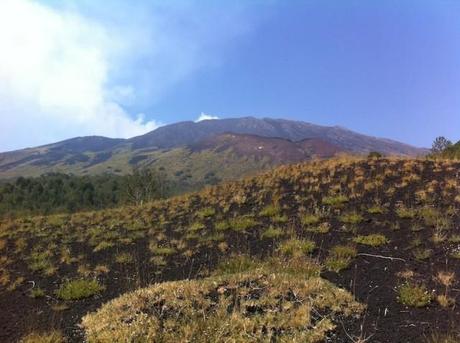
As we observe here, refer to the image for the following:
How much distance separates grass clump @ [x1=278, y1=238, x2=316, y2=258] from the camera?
11.6 m

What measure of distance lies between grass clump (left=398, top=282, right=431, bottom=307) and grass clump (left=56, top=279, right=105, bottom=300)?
22.6 feet

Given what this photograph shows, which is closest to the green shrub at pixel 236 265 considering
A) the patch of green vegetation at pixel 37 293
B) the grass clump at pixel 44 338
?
the patch of green vegetation at pixel 37 293

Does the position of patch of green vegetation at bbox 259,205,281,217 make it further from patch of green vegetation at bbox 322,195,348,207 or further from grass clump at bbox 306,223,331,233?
grass clump at bbox 306,223,331,233

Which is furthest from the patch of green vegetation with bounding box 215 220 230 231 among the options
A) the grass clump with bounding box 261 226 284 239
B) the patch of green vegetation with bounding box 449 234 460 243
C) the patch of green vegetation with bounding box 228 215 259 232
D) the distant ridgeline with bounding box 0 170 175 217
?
the distant ridgeline with bounding box 0 170 175 217

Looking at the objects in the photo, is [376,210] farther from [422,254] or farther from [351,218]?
[422,254]

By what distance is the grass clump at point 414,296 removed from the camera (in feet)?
26.2

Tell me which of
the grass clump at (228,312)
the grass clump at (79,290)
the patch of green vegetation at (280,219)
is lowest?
the grass clump at (79,290)

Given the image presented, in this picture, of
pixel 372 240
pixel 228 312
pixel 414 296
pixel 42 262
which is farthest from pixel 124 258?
pixel 414 296

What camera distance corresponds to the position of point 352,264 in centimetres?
1062

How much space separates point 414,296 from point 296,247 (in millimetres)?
4182

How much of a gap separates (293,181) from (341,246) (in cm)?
958

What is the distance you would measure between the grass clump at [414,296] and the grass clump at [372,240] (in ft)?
10.6

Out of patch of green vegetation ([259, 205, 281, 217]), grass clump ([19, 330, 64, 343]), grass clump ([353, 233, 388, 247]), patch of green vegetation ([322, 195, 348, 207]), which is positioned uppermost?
patch of green vegetation ([322, 195, 348, 207])

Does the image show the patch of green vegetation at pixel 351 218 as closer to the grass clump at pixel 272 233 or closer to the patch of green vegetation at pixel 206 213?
the grass clump at pixel 272 233
